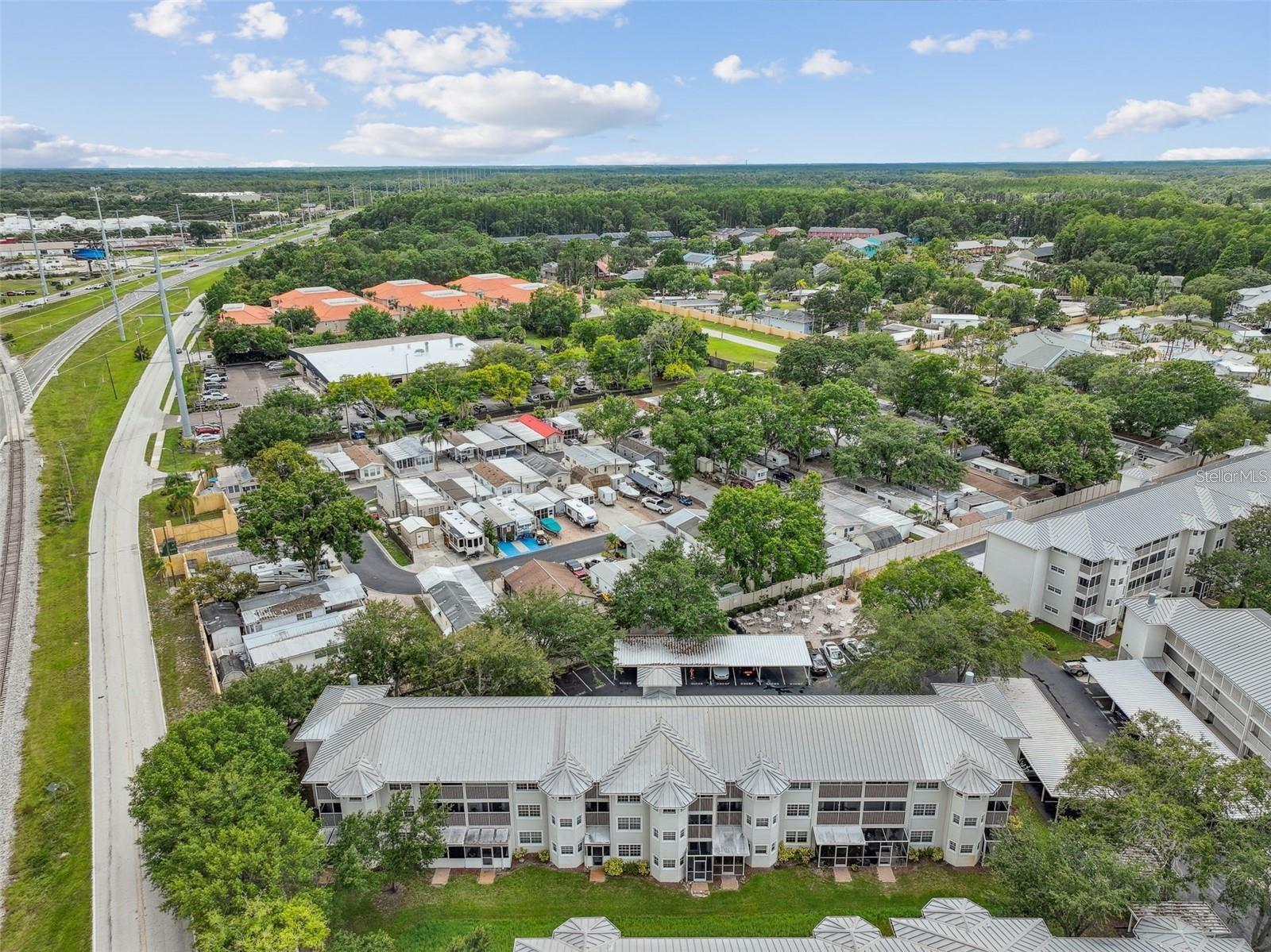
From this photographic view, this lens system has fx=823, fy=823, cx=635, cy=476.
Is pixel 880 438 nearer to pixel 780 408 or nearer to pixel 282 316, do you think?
pixel 780 408

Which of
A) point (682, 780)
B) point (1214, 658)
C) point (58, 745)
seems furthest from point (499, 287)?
point (682, 780)

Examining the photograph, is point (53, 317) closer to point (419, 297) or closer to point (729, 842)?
point (419, 297)

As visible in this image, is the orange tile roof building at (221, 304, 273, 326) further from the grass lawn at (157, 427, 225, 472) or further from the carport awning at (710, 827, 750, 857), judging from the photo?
the carport awning at (710, 827, 750, 857)

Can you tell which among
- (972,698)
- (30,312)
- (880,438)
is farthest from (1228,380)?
(30,312)

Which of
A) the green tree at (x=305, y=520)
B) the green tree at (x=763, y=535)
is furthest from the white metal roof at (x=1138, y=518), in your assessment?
the green tree at (x=305, y=520)

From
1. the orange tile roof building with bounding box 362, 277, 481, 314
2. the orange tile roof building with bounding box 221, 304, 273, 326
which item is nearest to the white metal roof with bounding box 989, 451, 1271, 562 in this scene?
the orange tile roof building with bounding box 362, 277, 481, 314

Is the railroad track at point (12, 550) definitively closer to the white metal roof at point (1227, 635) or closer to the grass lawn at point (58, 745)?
the grass lawn at point (58, 745)
